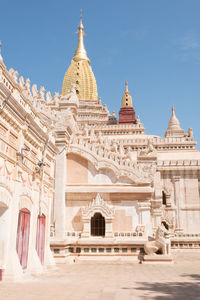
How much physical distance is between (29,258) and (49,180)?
14.7 ft

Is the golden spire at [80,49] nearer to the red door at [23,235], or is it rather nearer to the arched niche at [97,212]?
the arched niche at [97,212]

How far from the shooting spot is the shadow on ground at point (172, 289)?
7995mm

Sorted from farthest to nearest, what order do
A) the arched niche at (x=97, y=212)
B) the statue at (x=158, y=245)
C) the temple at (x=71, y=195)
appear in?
1. the arched niche at (x=97, y=212)
2. the statue at (x=158, y=245)
3. the temple at (x=71, y=195)

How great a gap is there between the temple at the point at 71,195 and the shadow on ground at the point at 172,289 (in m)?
4.30

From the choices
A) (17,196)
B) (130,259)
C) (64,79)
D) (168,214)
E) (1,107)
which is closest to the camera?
(1,107)

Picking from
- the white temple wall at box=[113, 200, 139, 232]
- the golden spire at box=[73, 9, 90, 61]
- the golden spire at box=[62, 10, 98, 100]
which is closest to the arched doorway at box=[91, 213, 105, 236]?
the white temple wall at box=[113, 200, 139, 232]

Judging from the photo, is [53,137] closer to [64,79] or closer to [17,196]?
[17,196]

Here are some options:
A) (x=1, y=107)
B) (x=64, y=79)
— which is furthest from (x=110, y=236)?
(x=64, y=79)

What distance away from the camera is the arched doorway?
713 inches

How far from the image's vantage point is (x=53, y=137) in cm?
1780

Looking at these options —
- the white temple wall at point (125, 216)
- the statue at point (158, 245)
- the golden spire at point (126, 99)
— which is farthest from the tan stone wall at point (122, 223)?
the golden spire at point (126, 99)

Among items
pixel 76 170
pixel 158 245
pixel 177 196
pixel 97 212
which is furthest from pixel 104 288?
pixel 177 196

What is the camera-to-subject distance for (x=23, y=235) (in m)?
11.9

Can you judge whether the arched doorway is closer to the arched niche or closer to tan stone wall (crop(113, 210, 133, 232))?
the arched niche
